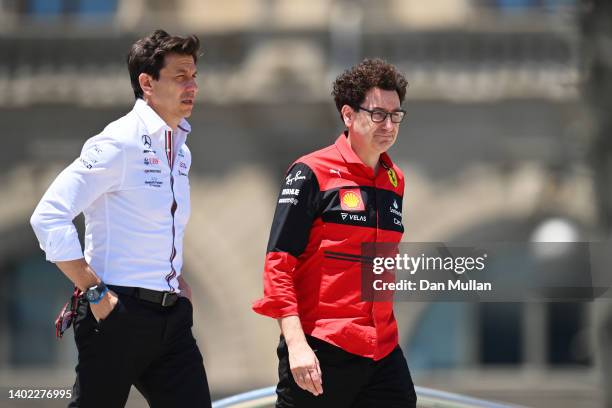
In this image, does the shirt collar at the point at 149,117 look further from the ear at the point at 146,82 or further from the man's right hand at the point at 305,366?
the man's right hand at the point at 305,366

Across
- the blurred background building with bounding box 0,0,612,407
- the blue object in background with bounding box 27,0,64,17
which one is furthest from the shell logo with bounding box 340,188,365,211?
the blue object in background with bounding box 27,0,64,17

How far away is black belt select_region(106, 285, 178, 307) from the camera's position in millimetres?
3721

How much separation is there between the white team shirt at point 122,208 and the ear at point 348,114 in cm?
53

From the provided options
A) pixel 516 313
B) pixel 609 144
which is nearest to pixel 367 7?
pixel 516 313

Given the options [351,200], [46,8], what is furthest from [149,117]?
[46,8]

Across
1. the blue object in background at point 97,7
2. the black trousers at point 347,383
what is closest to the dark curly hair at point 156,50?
the black trousers at point 347,383

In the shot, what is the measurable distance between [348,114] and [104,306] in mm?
898

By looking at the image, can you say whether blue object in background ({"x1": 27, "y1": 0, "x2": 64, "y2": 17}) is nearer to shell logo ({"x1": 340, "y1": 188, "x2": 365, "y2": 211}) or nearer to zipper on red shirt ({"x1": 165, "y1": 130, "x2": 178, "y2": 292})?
zipper on red shirt ({"x1": 165, "y1": 130, "x2": 178, "y2": 292})

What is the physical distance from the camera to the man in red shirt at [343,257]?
3760 mm

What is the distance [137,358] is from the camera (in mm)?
3736

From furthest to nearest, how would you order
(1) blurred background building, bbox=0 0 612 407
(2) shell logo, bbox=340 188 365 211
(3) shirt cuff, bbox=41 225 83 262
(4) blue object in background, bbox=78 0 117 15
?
1. (4) blue object in background, bbox=78 0 117 15
2. (1) blurred background building, bbox=0 0 612 407
3. (2) shell logo, bbox=340 188 365 211
4. (3) shirt cuff, bbox=41 225 83 262

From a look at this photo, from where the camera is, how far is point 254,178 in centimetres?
1606

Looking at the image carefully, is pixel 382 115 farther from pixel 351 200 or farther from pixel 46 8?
pixel 46 8

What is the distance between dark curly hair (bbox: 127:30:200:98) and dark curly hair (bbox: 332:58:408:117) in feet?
1.46
